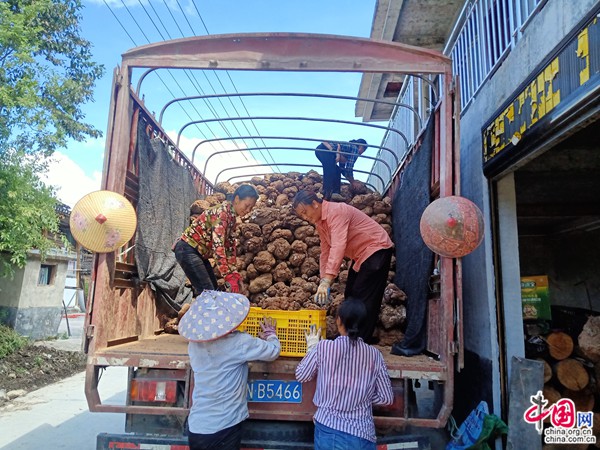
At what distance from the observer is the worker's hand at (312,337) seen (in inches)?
98.7

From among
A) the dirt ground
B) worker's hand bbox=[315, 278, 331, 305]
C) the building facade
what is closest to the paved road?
the dirt ground

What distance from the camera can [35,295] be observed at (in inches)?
434

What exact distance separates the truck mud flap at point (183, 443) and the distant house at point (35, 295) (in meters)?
9.78

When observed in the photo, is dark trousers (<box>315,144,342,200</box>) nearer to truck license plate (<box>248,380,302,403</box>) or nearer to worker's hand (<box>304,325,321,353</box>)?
worker's hand (<box>304,325,321,353</box>)

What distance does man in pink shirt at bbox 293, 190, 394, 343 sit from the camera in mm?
3070

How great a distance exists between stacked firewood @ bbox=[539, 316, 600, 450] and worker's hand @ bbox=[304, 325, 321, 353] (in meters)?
2.09

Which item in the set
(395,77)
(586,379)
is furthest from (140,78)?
(395,77)

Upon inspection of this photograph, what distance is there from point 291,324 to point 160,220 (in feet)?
6.16

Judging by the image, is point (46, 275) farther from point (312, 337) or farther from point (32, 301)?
point (312, 337)

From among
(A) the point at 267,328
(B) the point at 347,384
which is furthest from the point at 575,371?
(A) the point at 267,328

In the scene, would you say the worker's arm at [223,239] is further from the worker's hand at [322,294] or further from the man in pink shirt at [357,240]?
the worker's hand at [322,294]

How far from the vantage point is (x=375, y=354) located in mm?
2289

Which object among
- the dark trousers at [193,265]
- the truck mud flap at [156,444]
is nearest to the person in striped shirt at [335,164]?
the dark trousers at [193,265]

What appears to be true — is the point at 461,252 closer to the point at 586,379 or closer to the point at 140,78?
the point at 586,379
